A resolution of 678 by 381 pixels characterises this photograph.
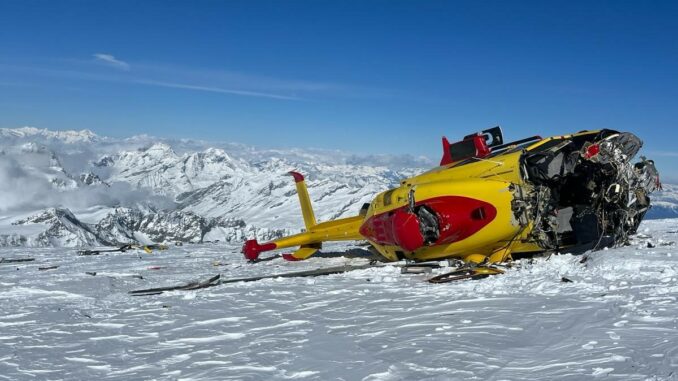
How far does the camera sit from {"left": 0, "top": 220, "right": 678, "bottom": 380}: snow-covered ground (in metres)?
→ 5.50

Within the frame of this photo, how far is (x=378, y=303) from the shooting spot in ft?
30.9

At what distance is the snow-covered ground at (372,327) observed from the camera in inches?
216

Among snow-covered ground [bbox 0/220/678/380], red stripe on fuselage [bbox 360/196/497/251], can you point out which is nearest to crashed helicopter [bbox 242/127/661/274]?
red stripe on fuselage [bbox 360/196/497/251]

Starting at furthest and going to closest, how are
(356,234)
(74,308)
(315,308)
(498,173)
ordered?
(356,234), (498,173), (74,308), (315,308)

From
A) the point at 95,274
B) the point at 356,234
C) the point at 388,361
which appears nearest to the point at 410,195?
the point at 356,234

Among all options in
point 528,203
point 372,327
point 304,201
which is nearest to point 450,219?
point 528,203

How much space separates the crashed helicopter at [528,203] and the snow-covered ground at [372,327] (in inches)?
42.7

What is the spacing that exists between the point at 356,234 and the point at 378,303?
895 centimetres

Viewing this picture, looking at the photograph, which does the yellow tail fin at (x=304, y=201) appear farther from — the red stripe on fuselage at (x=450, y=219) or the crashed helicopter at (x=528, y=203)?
the red stripe on fuselage at (x=450, y=219)

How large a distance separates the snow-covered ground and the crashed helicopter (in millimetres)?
1085

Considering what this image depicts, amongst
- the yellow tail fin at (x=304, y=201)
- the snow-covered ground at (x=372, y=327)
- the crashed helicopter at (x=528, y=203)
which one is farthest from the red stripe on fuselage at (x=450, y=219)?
the yellow tail fin at (x=304, y=201)

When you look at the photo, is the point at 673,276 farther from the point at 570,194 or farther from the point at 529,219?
the point at 570,194

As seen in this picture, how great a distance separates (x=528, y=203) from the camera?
43.2ft

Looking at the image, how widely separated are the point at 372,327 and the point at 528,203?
7430mm
